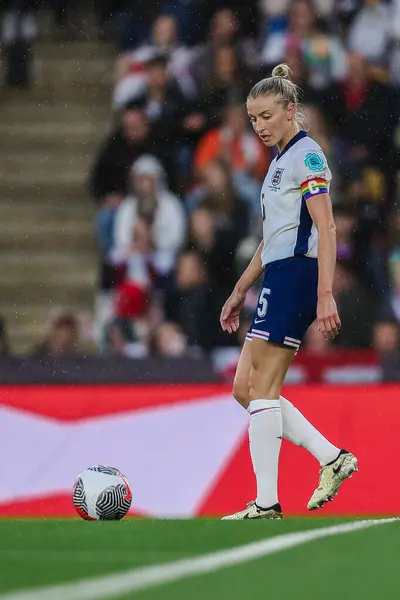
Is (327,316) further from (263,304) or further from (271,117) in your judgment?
(271,117)

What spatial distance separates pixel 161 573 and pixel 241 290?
119 inches

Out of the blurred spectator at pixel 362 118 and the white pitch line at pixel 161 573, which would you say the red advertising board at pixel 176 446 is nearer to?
the white pitch line at pixel 161 573

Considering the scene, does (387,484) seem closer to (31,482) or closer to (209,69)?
(31,482)

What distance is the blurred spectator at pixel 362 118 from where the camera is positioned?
12602 mm

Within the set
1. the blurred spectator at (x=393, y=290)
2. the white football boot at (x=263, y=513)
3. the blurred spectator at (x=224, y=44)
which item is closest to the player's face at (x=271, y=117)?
the white football boot at (x=263, y=513)

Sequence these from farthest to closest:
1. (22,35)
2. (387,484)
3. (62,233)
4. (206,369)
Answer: (22,35) < (62,233) < (206,369) < (387,484)

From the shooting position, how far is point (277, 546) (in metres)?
4.96

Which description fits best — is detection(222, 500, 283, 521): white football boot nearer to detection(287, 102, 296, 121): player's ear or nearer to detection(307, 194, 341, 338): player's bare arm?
detection(307, 194, 341, 338): player's bare arm

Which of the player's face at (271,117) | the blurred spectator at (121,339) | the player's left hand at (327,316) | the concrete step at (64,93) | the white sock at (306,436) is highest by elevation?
the concrete step at (64,93)

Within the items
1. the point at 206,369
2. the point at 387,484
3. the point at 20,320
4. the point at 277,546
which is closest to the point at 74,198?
the point at 20,320

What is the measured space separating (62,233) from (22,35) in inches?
98.8

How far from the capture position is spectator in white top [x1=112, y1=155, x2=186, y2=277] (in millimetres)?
12250

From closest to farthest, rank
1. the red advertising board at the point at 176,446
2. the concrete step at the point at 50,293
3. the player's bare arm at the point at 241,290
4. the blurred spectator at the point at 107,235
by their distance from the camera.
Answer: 1. the player's bare arm at the point at 241,290
2. the red advertising board at the point at 176,446
3. the blurred spectator at the point at 107,235
4. the concrete step at the point at 50,293

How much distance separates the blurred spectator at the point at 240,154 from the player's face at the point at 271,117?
5529 mm
